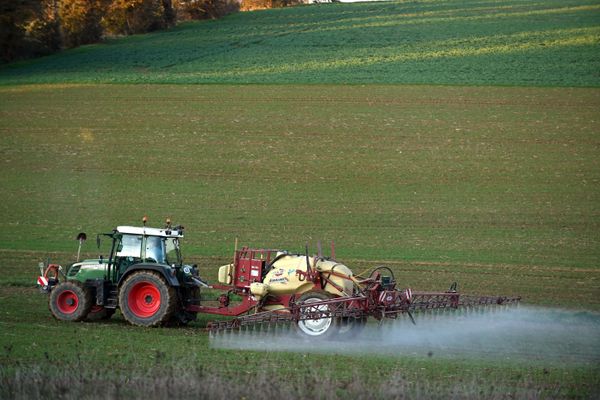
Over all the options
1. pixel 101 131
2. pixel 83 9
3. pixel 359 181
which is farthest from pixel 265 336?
pixel 83 9

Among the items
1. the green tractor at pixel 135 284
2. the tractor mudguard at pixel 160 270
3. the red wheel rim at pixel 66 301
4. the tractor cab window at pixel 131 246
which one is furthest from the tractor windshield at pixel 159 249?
the red wheel rim at pixel 66 301

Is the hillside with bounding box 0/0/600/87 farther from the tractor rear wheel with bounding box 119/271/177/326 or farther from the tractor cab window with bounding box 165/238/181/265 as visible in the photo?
the tractor rear wheel with bounding box 119/271/177/326

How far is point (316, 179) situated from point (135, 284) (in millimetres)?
17402

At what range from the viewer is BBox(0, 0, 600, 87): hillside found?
154 ft

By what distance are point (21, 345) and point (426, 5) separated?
6663cm

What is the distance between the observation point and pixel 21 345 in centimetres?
1311

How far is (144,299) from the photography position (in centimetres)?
1620

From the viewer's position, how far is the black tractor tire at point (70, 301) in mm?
16297

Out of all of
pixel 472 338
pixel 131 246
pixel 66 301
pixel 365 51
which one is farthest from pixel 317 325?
pixel 365 51

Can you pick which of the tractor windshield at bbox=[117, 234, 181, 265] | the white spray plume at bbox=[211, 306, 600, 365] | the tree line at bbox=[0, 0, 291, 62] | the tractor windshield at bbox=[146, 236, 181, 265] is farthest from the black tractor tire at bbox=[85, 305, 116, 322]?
the tree line at bbox=[0, 0, 291, 62]

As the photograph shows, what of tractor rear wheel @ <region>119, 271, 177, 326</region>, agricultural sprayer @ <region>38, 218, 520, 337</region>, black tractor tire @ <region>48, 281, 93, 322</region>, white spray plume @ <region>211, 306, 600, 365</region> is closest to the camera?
white spray plume @ <region>211, 306, 600, 365</region>

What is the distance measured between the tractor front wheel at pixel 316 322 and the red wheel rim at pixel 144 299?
2642mm

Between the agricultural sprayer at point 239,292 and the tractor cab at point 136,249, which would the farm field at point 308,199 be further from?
the tractor cab at point 136,249

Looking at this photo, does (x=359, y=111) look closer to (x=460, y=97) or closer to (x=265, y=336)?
(x=460, y=97)
